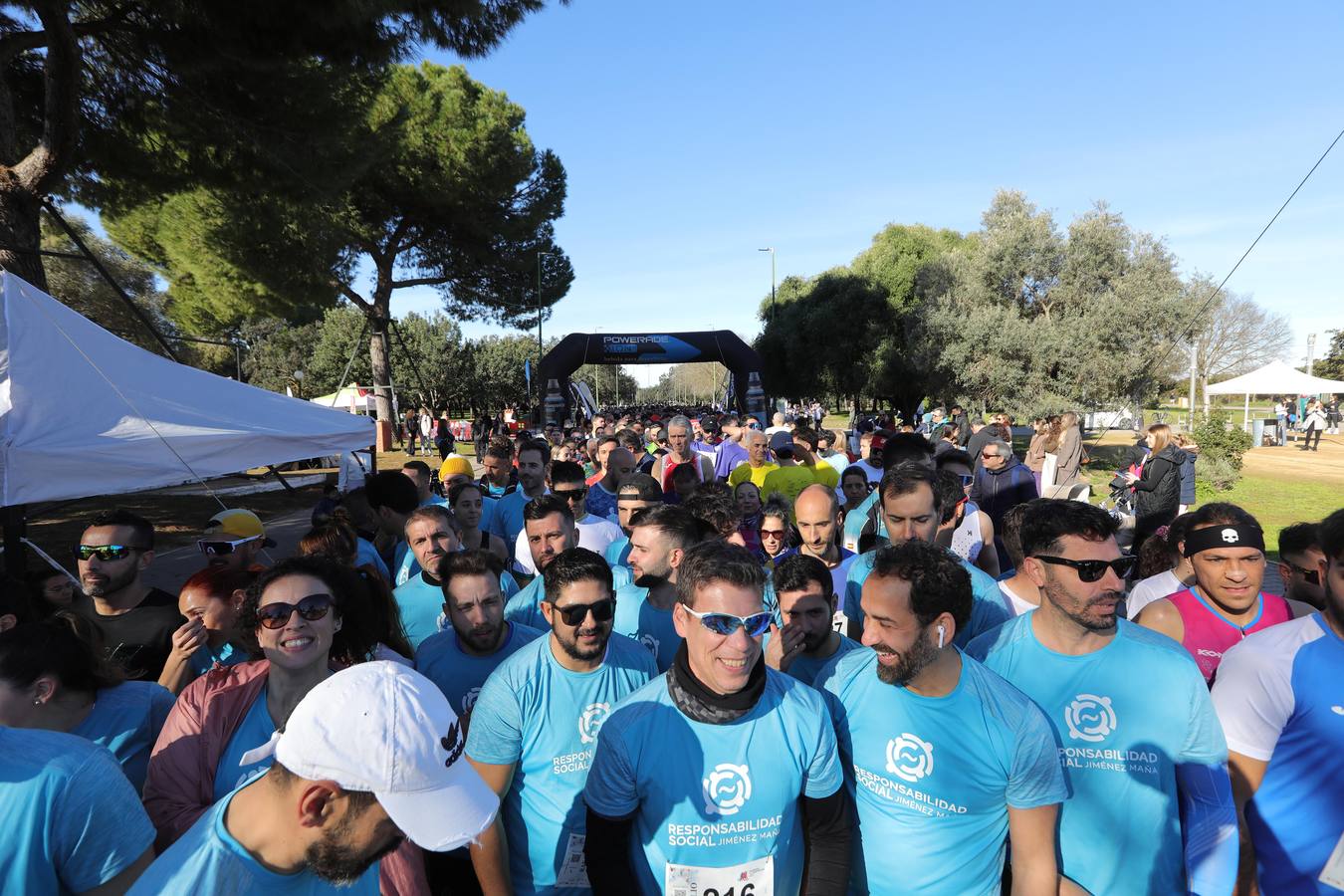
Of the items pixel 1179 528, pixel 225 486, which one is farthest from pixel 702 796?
pixel 225 486

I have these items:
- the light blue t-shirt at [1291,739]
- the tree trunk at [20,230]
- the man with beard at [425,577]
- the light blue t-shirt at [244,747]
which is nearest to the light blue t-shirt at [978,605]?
the light blue t-shirt at [1291,739]

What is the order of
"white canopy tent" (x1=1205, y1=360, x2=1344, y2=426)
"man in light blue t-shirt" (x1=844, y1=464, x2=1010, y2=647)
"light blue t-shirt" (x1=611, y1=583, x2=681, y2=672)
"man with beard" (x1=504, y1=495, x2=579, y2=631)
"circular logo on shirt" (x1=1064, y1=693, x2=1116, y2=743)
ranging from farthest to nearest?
"white canopy tent" (x1=1205, y1=360, x2=1344, y2=426)
"man with beard" (x1=504, y1=495, x2=579, y2=631)
"man in light blue t-shirt" (x1=844, y1=464, x2=1010, y2=647)
"light blue t-shirt" (x1=611, y1=583, x2=681, y2=672)
"circular logo on shirt" (x1=1064, y1=693, x2=1116, y2=743)

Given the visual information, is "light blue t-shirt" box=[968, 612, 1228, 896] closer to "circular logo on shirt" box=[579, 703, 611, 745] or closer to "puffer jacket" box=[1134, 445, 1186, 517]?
"circular logo on shirt" box=[579, 703, 611, 745]

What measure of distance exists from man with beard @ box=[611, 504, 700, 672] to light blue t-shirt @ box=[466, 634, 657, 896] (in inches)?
27.8

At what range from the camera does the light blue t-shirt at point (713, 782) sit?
1.97 meters

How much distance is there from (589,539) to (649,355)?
59.2ft

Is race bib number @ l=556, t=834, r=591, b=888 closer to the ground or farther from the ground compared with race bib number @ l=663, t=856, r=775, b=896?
closer to the ground

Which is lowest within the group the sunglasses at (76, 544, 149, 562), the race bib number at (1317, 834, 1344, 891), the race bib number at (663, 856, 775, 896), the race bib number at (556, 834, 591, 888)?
the race bib number at (556, 834, 591, 888)

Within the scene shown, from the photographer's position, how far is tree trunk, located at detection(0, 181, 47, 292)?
689 centimetres

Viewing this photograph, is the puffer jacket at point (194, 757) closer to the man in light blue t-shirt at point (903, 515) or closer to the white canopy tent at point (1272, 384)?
the man in light blue t-shirt at point (903, 515)

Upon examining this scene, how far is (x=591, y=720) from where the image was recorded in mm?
2428

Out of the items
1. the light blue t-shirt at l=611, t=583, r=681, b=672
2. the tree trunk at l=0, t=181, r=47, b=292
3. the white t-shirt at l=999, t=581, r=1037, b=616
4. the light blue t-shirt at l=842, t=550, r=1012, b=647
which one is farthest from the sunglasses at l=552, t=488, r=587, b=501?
the tree trunk at l=0, t=181, r=47, b=292

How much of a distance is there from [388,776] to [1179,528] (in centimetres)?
382

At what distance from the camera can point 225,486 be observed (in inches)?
586
